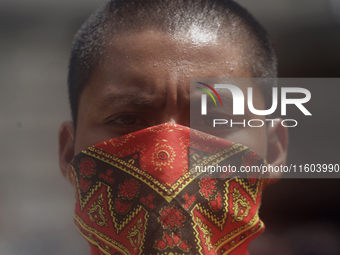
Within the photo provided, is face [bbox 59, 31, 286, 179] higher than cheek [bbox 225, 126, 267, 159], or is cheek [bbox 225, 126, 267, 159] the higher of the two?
face [bbox 59, 31, 286, 179]

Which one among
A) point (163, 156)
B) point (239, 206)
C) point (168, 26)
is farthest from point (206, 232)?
point (168, 26)

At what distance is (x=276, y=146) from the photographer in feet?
4.33

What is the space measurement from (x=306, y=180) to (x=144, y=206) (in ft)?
5.43

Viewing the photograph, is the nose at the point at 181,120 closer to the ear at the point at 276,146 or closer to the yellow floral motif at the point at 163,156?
the yellow floral motif at the point at 163,156

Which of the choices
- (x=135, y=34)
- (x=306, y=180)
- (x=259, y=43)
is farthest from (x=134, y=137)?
(x=306, y=180)

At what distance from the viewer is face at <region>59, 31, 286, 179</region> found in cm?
101

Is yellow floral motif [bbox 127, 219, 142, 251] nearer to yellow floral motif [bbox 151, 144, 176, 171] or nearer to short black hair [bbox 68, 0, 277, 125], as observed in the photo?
yellow floral motif [bbox 151, 144, 176, 171]

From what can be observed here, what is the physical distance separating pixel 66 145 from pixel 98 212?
1.56ft

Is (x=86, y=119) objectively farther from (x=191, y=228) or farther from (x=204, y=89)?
(x=191, y=228)

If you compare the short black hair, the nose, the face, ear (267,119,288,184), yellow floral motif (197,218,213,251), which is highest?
the short black hair

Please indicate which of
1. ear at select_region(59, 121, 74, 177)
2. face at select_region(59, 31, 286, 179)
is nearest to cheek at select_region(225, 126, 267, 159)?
face at select_region(59, 31, 286, 179)

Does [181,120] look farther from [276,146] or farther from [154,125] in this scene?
[276,146]

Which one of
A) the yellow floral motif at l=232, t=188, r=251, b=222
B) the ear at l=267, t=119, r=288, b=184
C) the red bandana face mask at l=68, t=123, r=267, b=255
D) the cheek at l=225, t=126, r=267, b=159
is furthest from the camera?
the ear at l=267, t=119, r=288, b=184

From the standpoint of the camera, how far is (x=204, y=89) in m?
1.02
